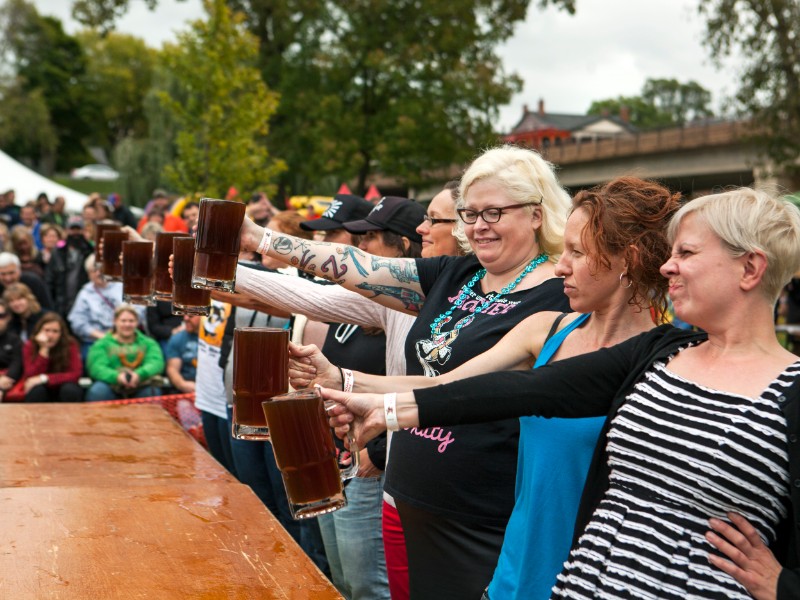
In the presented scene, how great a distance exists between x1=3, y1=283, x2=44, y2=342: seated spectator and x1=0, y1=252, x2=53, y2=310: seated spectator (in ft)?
2.71

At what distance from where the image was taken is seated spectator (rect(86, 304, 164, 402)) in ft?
28.2

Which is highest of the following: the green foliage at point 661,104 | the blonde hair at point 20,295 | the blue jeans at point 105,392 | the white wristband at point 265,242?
the green foliage at point 661,104

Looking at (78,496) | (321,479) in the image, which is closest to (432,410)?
(321,479)

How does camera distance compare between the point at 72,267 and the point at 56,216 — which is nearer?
the point at 72,267

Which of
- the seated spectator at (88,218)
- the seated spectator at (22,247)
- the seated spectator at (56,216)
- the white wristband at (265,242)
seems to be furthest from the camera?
the seated spectator at (56,216)

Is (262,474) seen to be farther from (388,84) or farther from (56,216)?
(388,84)

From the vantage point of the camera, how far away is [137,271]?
11.6 ft

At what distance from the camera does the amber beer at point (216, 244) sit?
2732mm

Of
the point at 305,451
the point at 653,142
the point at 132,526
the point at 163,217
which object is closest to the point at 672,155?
the point at 653,142

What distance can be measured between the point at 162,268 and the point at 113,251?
58 centimetres

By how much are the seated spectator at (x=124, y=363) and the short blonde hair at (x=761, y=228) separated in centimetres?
723

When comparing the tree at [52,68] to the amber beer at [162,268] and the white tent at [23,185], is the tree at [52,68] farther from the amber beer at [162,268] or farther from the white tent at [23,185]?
the amber beer at [162,268]

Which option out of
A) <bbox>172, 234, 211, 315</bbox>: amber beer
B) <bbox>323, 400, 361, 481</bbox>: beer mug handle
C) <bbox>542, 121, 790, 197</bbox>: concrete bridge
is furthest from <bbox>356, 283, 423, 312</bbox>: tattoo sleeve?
<bbox>542, 121, 790, 197</bbox>: concrete bridge

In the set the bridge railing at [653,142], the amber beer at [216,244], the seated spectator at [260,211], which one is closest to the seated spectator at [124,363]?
the seated spectator at [260,211]
